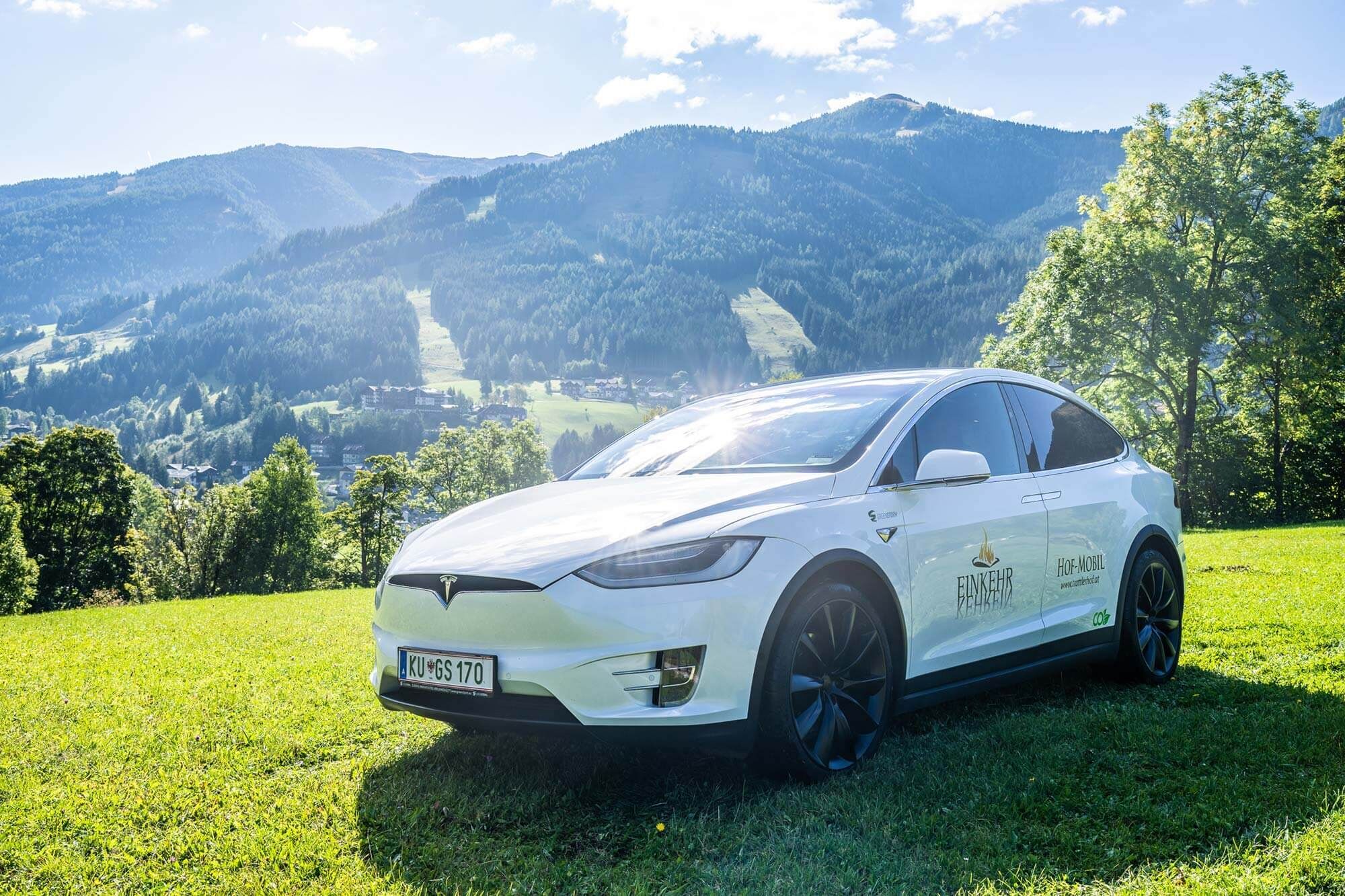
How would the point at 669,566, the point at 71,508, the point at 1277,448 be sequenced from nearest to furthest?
the point at 669,566 < the point at 1277,448 < the point at 71,508

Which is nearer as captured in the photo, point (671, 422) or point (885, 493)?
point (885, 493)

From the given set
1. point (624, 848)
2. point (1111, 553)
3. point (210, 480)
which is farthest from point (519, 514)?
point (210, 480)

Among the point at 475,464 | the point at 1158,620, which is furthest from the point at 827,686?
the point at 475,464

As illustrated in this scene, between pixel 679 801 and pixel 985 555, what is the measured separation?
6.54ft

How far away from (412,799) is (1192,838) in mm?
3044

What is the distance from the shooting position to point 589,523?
13.1ft

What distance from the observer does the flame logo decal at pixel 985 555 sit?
189 inches

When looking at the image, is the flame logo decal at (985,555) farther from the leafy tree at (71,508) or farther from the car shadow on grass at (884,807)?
the leafy tree at (71,508)

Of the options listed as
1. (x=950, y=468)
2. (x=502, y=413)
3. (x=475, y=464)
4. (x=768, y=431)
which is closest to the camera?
(x=950, y=468)

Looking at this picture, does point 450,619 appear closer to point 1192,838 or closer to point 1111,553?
point 1192,838

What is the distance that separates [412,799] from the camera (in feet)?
13.1

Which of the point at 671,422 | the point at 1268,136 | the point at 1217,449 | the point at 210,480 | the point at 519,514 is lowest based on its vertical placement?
the point at 210,480

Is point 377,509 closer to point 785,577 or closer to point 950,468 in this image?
point 950,468

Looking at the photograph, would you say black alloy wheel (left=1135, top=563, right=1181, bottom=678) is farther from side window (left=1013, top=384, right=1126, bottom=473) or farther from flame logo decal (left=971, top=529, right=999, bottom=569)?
flame logo decal (left=971, top=529, right=999, bottom=569)
